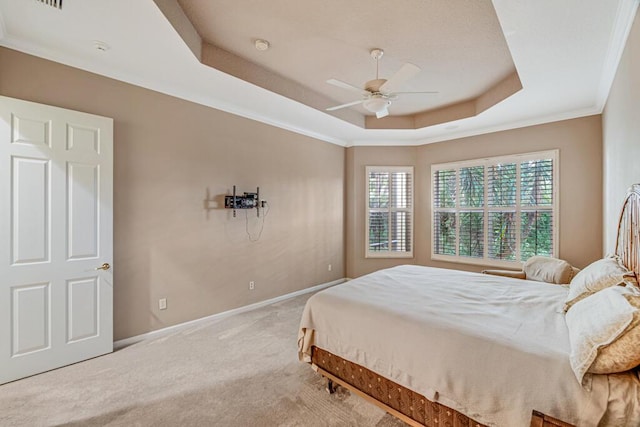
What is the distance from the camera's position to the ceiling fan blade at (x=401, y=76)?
90.9 inches

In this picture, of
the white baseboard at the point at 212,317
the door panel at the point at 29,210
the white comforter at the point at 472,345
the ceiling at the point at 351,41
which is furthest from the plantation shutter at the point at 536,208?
the door panel at the point at 29,210

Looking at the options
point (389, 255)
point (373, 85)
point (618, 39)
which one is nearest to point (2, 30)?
point (373, 85)

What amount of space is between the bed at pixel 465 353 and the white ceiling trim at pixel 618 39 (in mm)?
1132

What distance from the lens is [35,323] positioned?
2477 millimetres

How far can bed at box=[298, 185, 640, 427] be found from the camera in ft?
4.35

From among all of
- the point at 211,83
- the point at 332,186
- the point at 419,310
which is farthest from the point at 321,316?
the point at 332,186

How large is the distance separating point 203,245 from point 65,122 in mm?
1781

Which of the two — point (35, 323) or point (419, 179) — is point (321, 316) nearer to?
point (35, 323)

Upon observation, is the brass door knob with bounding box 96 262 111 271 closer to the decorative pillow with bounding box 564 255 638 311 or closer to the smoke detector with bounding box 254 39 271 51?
the smoke detector with bounding box 254 39 271 51

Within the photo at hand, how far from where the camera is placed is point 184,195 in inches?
137

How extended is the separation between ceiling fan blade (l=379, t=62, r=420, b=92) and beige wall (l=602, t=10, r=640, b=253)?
52.6 inches

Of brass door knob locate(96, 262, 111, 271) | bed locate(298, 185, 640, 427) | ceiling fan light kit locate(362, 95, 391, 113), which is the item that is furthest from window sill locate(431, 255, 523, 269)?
brass door knob locate(96, 262, 111, 271)

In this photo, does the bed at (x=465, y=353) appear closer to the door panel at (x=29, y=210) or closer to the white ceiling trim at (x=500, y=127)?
the white ceiling trim at (x=500, y=127)

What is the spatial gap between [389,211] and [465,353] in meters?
4.14
